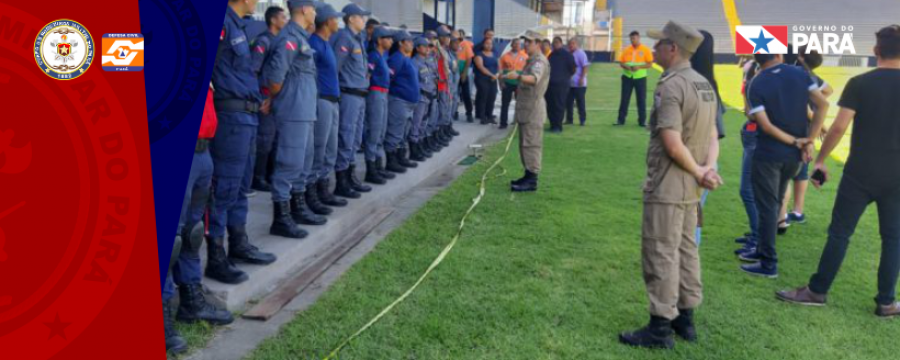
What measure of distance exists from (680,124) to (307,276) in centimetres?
266

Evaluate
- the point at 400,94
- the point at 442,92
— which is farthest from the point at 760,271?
the point at 442,92

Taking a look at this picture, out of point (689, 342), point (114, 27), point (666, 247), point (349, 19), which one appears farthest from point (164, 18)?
point (349, 19)

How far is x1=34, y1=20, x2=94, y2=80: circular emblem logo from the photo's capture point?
1.80 meters

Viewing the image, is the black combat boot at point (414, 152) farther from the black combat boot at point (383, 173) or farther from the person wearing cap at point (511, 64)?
the person wearing cap at point (511, 64)

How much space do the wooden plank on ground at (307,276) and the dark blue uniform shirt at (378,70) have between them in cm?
149

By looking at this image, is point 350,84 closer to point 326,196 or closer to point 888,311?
point 326,196

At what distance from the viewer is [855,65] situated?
39094 millimetres

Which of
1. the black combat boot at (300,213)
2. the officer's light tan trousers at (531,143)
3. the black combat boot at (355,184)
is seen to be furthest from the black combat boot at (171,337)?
the officer's light tan trousers at (531,143)

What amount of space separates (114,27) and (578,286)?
341 cm

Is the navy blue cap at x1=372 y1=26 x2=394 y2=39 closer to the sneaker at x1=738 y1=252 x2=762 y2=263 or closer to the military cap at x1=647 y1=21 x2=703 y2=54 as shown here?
the sneaker at x1=738 y1=252 x2=762 y2=263

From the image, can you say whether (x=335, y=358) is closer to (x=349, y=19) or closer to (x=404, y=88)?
(x=349, y=19)

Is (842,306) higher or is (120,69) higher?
(120,69)

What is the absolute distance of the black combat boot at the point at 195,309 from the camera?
12.5 feet

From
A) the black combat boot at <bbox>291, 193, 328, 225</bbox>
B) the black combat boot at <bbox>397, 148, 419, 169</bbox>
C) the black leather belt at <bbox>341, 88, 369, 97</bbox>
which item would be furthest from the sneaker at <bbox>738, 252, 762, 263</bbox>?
the black combat boot at <bbox>397, 148, 419, 169</bbox>
